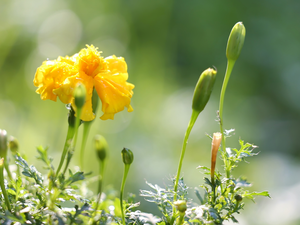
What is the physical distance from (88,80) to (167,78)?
4.64 ft

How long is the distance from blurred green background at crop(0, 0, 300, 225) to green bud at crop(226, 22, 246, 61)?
892 mm

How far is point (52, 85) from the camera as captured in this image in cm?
30

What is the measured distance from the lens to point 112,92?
0.31m

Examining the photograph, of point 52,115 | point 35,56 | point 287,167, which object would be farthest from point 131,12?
point 287,167

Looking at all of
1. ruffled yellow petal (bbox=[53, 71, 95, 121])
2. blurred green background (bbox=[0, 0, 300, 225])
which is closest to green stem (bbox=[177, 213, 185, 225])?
ruffled yellow petal (bbox=[53, 71, 95, 121])

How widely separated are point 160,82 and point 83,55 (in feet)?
4.35

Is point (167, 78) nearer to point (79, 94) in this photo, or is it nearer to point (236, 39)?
point (236, 39)

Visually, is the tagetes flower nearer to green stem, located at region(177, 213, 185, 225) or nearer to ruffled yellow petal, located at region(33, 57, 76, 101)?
ruffled yellow petal, located at region(33, 57, 76, 101)

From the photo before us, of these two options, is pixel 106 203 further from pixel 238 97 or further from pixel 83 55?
pixel 238 97

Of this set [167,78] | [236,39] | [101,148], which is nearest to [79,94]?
[101,148]

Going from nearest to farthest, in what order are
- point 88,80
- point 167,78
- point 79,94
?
1. point 79,94
2. point 88,80
3. point 167,78

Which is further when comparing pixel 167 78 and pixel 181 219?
pixel 167 78

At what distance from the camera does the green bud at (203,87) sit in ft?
0.82

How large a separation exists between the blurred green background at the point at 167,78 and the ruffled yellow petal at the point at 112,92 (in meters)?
0.86
